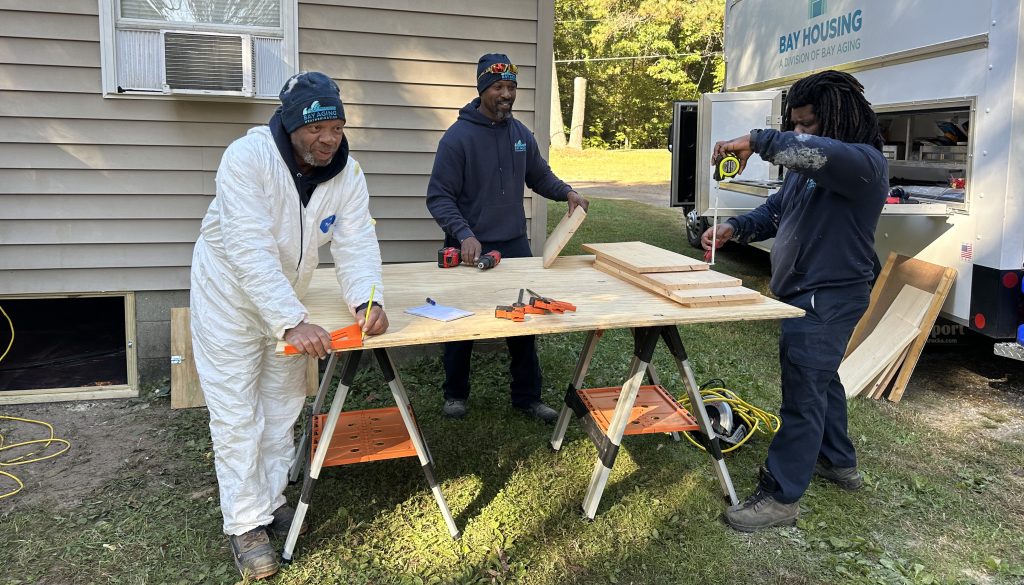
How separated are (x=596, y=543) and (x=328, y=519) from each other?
1.20 meters

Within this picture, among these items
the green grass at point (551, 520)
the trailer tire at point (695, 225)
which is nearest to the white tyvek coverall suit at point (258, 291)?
the green grass at point (551, 520)

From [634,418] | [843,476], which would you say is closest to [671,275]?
[634,418]

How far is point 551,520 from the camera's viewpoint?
341cm

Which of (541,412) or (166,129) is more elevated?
(166,129)

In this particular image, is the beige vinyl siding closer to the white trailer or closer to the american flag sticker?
the white trailer

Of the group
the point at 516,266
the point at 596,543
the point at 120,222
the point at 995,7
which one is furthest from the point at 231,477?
the point at 995,7

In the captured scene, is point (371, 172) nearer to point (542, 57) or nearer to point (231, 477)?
point (542, 57)

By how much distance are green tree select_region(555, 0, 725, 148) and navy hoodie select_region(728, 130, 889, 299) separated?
23328mm

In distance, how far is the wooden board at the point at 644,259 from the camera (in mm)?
3590

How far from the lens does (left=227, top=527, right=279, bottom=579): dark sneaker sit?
2928mm

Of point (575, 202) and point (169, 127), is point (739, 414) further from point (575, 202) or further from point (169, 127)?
point (169, 127)

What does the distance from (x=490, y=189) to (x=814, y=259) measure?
1877mm

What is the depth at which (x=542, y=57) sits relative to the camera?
17.5ft

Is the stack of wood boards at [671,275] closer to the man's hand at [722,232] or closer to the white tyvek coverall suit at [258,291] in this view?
the man's hand at [722,232]
